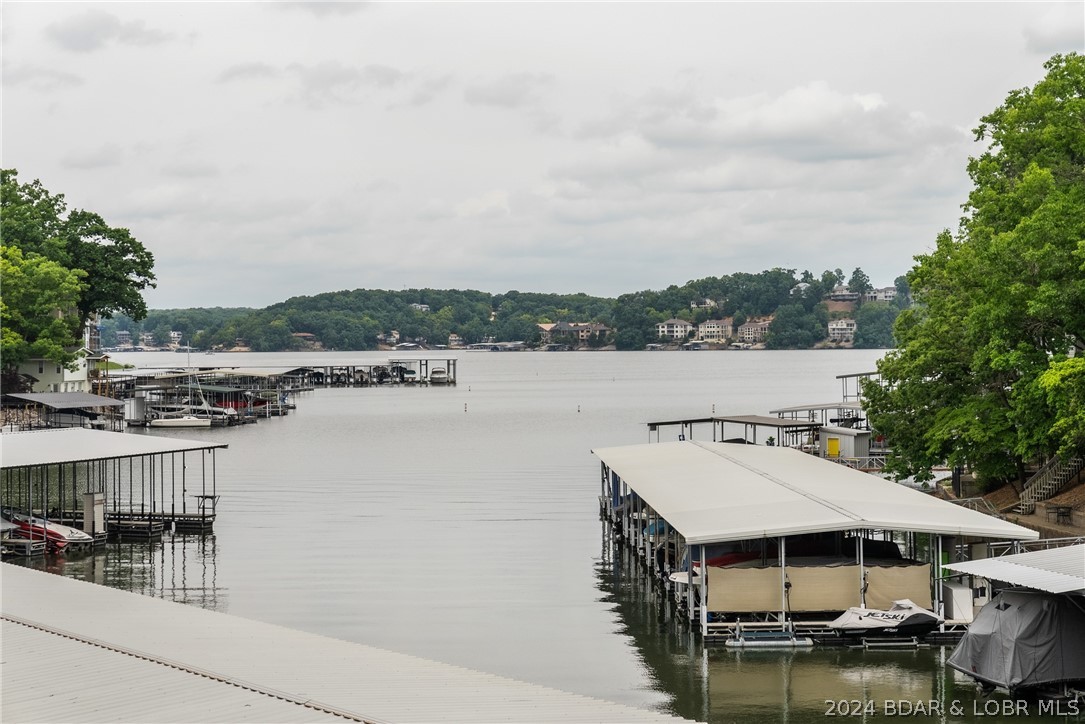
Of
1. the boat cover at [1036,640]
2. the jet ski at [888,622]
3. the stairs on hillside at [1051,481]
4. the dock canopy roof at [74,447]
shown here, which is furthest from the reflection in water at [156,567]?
the stairs on hillside at [1051,481]

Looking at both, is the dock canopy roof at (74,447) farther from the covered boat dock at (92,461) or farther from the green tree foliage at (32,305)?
the green tree foliage at (32,305)

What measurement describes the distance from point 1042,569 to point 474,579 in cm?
1751

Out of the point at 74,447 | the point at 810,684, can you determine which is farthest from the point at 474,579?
the point at 74,447

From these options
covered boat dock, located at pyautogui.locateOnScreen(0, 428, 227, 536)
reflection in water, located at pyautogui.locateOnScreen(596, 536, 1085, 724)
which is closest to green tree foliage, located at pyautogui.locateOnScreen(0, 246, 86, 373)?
covered boat dock, located at pyautogui.locateOnScreen(0, 428, 227, 536)

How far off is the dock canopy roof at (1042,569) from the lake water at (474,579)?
224 cm

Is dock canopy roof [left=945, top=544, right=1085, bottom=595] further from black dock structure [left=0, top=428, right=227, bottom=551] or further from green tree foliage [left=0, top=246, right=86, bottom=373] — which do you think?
green tree foliage [left=0, top=246, right=86, bottom=373]

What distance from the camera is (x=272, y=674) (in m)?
16.4

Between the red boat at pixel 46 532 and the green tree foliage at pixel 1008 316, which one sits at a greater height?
the green tree foliage at pixel 1008 316

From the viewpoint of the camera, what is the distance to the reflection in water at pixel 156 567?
33394 millimetres

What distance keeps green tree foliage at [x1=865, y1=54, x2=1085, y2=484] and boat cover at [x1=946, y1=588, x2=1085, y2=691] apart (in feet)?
44.5

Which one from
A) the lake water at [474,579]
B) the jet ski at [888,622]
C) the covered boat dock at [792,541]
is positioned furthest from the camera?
the covered boat dock at [792,541]

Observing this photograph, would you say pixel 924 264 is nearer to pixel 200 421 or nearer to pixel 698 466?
pixel 698 466

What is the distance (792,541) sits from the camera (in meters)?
A: 31.5

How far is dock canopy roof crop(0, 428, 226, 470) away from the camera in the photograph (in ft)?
127
